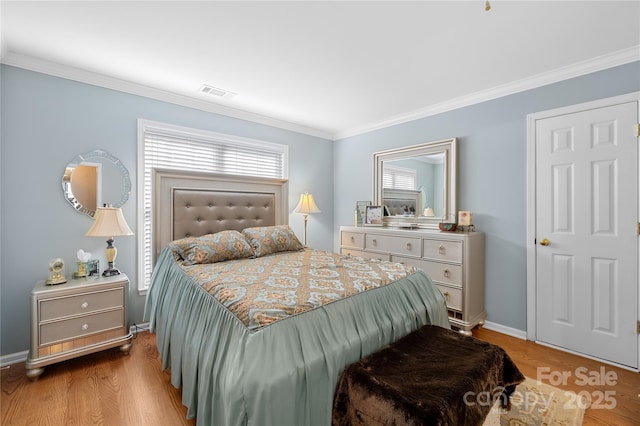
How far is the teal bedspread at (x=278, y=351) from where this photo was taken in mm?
1150

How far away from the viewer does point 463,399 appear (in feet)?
3.94

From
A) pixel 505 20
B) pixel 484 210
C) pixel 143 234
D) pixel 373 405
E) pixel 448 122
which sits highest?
pixel 505 20

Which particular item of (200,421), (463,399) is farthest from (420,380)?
(200,421)

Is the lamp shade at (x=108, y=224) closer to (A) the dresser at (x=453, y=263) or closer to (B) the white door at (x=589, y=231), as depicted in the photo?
(A) the dresser at (x=453, y=263)

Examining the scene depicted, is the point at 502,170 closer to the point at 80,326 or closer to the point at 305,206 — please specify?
the point at 305,206

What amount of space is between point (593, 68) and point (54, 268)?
4725mm

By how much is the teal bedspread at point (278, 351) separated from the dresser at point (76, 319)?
0.80m

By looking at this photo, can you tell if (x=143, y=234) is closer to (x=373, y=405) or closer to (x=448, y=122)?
(x=373, y=405)

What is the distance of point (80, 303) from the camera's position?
88.3 inches

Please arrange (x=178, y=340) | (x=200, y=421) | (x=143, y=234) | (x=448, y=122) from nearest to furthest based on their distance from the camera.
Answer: (x=200, y=421), (x=178, y=340), (x=143, y=234), (x=448, y=122)

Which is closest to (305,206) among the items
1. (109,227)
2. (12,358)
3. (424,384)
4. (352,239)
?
(352,239)

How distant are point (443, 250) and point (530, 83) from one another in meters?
1.79

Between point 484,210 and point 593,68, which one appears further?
point 484,210

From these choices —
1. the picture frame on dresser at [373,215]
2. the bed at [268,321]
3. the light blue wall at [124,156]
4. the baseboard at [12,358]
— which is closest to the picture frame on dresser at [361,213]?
the picture frame on dresser at [373,215]
